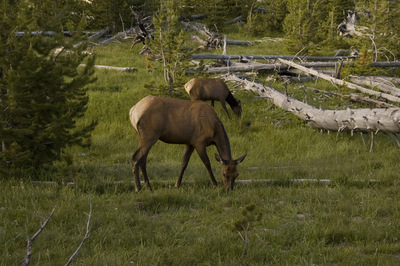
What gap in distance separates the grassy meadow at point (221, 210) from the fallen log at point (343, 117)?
62 cm

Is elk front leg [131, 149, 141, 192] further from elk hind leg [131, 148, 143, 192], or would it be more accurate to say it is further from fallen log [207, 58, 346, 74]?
fallen log [207, 58, 346, 74]

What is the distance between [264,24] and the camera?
113 ft

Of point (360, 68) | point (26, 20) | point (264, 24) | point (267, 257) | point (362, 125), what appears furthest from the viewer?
point (264, 24)

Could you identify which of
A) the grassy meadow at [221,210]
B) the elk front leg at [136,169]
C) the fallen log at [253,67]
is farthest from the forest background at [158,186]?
the fallen log at [253,67]

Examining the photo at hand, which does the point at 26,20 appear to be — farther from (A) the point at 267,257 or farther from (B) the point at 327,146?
(B) the point at 327,146

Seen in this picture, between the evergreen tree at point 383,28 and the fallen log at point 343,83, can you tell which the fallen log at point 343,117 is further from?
the evergreen tree at point 383,28

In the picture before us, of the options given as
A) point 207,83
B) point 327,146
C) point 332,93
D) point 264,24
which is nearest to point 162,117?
point 327,146

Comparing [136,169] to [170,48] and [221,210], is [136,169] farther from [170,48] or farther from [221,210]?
[170,48]

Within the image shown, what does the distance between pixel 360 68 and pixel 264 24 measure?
17.4 meters

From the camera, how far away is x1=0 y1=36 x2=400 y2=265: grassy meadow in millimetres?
5234

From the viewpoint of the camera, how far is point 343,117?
12.8 meters

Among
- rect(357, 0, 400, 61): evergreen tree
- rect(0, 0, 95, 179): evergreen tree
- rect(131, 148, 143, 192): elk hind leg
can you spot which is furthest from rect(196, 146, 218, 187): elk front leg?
rect(357, 0, 400, 61): evergreen tree

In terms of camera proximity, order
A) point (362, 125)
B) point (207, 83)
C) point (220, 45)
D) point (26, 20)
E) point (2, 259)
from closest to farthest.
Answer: point (2, 259), point (26, 20), point (362, 125), point (207, 83), point (220, 45)

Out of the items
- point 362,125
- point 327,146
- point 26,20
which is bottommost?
point 327,146
